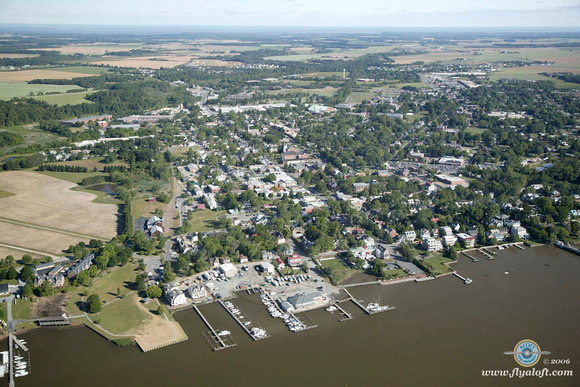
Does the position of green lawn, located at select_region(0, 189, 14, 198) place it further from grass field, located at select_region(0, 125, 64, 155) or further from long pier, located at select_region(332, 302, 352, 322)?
long pier, located at select_region(332, 302, 352, 322)

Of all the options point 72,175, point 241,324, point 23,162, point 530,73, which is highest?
point 530,73

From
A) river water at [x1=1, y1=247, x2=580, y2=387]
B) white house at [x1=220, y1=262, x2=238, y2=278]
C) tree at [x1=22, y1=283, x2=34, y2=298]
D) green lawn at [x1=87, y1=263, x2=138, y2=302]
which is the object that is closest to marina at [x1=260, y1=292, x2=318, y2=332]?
river water at [x1=1, y1=247, x2=580, y2=387]

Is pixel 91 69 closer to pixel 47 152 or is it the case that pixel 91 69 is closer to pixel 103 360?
pixel 47 152

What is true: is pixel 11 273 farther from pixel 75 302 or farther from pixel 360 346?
pixel 360 346

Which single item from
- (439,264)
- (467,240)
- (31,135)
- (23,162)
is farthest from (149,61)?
(439,264)

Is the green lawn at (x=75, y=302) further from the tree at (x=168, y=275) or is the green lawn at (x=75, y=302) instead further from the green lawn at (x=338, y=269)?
the green lawn at (x=338, y=269)

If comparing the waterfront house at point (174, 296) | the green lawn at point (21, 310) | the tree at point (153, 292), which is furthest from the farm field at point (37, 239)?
the waterfront house at point (174, 296)

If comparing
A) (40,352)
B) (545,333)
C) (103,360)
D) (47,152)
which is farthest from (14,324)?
(47,152)
